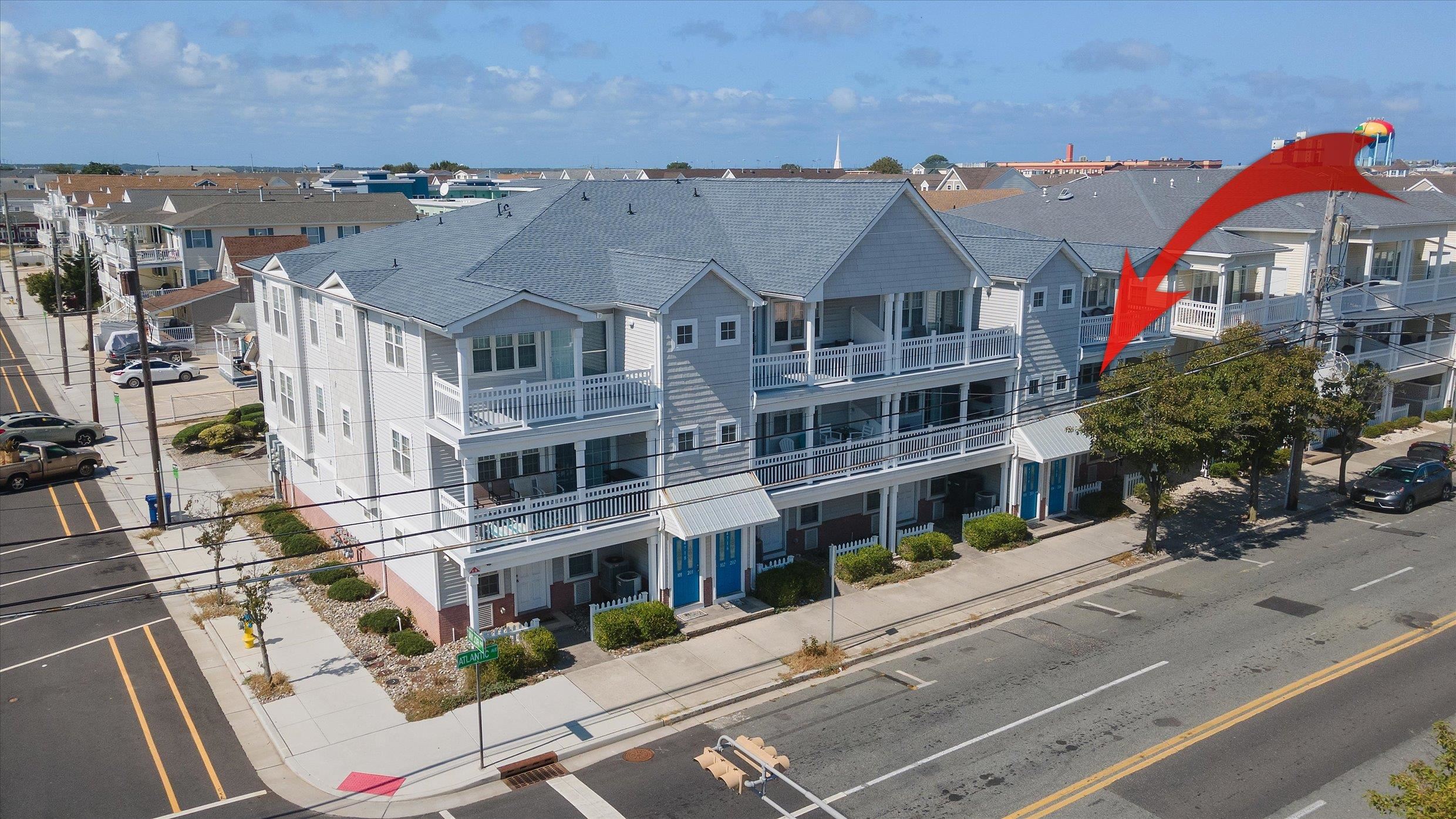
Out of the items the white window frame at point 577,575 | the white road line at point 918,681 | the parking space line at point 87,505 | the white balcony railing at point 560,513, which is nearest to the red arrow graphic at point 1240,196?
the white road line at point 918,681

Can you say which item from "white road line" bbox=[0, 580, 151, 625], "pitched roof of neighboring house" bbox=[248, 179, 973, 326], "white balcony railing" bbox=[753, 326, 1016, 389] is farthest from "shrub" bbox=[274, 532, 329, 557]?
"white balcony railing" bbox=[753, 326, 1016, 389]

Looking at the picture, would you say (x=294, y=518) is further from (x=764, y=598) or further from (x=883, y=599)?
(x=883, y=599)

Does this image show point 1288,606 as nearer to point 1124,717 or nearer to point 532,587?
point 1124,717

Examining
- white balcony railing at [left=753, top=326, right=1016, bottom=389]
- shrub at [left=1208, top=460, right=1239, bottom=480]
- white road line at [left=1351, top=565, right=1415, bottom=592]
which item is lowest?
white road line at [left=1351, top=565, right=1415, bottom=592]

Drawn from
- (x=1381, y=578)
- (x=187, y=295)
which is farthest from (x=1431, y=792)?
(x=187, y=295)

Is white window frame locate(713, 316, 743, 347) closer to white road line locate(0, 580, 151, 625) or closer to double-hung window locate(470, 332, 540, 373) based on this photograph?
double-hung window locate(470, 332, 540, 373)

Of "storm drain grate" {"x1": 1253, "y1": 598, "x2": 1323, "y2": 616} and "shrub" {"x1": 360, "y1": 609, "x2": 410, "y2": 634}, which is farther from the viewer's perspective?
"storm drain grate" {"x1": 1253, "y1": 598, "x2": 1323, "y2": 616}

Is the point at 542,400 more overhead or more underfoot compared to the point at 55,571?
more overhead

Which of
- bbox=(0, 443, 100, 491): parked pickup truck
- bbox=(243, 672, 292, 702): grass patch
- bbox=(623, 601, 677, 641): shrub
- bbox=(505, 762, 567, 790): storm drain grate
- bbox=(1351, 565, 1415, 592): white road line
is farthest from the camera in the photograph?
bbox=(0, 443, 100, 491): parked pickup truck
